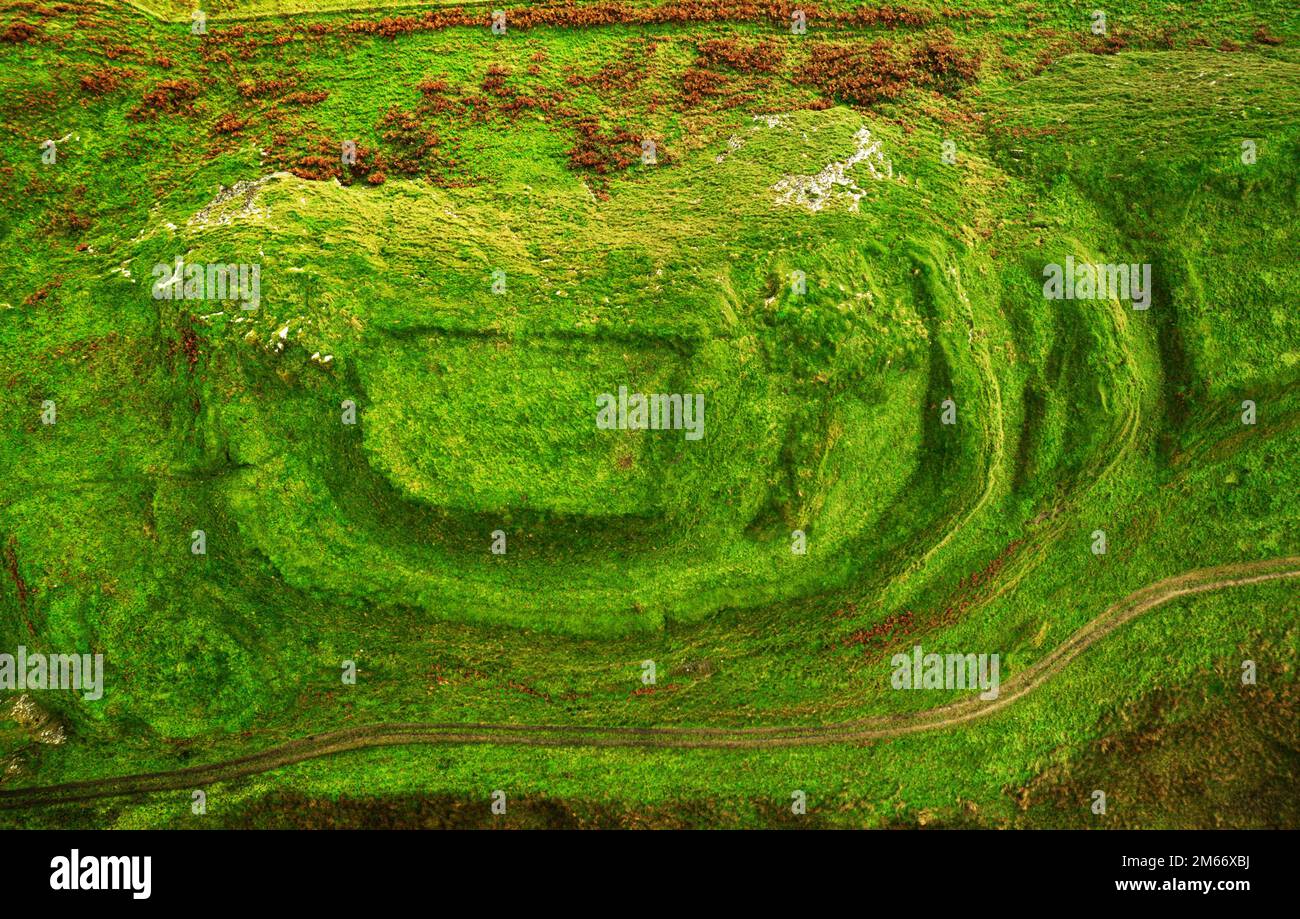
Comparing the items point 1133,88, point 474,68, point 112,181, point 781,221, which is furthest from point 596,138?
point 1133,88

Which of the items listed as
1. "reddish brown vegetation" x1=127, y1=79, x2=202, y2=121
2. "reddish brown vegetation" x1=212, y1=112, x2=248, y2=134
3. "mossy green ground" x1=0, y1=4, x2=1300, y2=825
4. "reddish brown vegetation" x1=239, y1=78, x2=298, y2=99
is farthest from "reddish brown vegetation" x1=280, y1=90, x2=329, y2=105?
"mossy green ground" x1=0, y1=4, x2=1300, y2=825

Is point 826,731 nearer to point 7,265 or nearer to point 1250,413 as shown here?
point 1250,413

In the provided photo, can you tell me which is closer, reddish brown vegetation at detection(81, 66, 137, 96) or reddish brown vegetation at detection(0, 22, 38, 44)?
reddish brown vegetation at detection(0, 22, 38, 44)

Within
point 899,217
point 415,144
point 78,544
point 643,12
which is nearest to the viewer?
point 78,544

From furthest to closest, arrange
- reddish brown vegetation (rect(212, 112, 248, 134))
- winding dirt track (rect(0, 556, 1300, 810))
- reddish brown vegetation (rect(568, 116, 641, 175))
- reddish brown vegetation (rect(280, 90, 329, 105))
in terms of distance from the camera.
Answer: reddish brown vegetation (rect(280, 90, 329, 105)), reddish brown vegetation (rect(212, 112, 248, 134)), reddish brown vegetation (rect(568, 116, 641, 175)), winding dirt track (rect(0, 556, 1300, 810))

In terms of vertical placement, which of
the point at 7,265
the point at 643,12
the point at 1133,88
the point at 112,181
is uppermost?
the point at 643,12

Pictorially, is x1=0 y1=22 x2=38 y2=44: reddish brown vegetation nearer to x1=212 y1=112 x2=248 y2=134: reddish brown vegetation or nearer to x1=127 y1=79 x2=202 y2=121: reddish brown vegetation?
x1=127 y1=79 x2=202 y2=121: reddish brown vegetation

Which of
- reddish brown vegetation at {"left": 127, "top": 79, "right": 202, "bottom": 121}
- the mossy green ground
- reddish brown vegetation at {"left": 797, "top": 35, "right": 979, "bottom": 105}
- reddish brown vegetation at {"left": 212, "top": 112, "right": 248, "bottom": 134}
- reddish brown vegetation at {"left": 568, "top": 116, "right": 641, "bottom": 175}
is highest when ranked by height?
reddish brown vegetation at {"left": 797, "top": 35, "right": 979, "bottom": 105}

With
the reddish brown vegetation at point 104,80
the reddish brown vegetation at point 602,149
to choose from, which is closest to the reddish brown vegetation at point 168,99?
the reddish brown vegetation at point 104,80

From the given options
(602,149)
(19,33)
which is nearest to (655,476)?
(602,149)
